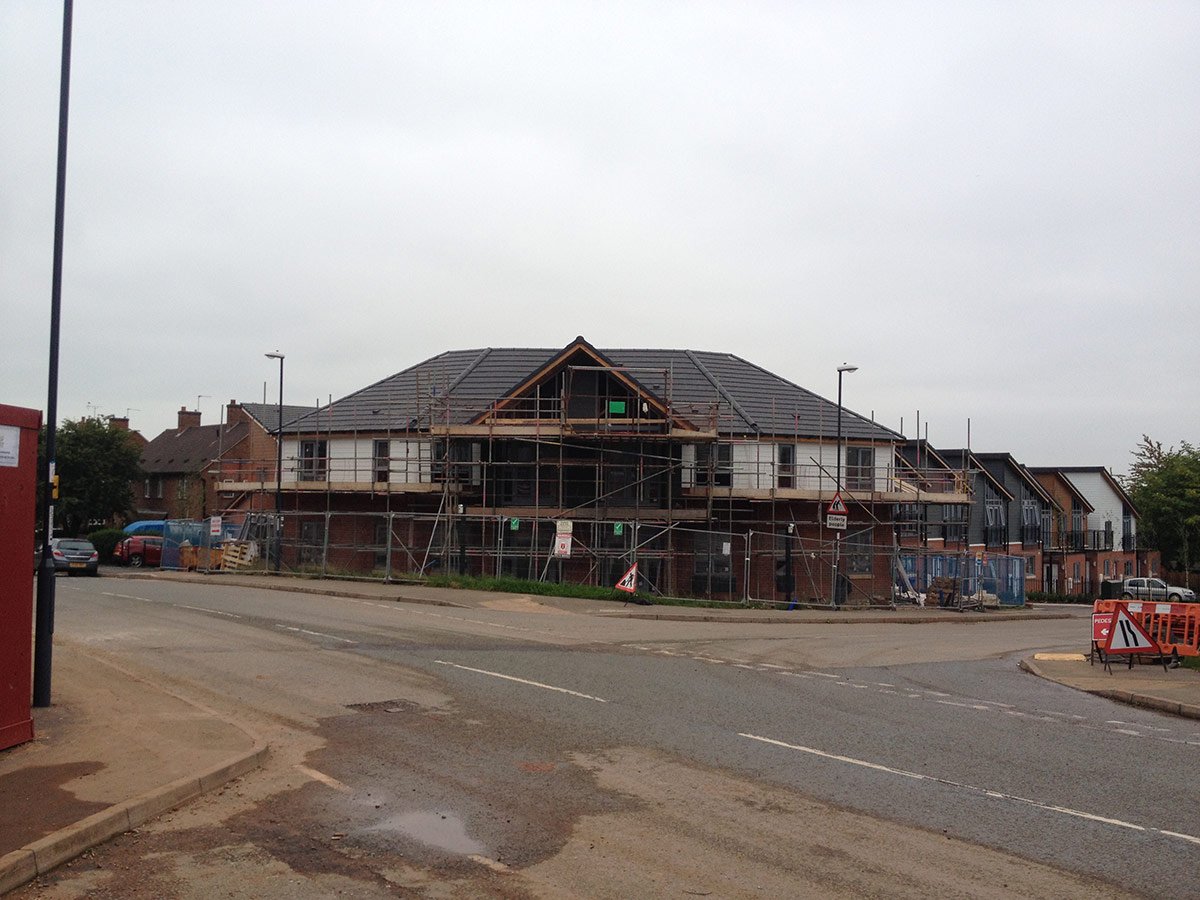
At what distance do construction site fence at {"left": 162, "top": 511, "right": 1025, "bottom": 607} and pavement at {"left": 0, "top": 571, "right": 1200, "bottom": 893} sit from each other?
1855 cm

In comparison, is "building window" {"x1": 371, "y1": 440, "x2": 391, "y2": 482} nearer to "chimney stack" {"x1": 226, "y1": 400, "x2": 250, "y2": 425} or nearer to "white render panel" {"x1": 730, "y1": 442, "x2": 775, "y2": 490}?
"white render panel" {"x1": 730, "y1": 442, "x2": 775, "y2": 490}

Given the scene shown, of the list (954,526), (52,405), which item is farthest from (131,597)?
(954,526)

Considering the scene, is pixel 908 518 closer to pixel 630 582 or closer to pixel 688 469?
pixel 688 469

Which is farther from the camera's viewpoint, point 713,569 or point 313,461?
point 313,461

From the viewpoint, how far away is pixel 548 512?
36.9 m

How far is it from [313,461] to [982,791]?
119 ft

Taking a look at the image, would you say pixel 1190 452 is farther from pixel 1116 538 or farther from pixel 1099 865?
pixel 1099 865

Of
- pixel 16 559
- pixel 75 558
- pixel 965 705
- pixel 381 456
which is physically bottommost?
pixel 965 705

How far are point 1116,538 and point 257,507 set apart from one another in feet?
188

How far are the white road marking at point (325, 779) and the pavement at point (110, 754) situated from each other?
0.47m

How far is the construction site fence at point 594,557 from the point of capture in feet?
118

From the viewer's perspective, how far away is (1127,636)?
64.3 feet

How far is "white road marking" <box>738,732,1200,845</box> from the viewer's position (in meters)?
8.28

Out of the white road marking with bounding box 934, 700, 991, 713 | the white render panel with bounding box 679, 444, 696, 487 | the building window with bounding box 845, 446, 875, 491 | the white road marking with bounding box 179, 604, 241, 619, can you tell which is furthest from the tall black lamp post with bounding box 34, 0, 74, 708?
the building window with bounding box 845, 446, 875, 491
